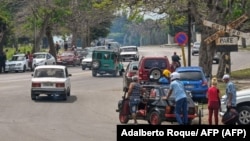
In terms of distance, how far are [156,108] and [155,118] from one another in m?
0.33

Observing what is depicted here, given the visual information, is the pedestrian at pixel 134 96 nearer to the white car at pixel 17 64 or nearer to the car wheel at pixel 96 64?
the car wheel at pixel 96 64

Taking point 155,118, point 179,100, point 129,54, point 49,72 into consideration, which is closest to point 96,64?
point 49,72

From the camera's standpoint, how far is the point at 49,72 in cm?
3180

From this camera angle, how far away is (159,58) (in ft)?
117

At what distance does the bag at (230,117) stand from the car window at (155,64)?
52.1 feet

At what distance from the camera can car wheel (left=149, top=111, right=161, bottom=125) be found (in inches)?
805

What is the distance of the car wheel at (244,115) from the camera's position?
2053 centimetres

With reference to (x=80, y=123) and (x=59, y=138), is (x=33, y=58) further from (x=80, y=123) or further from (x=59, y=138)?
(x=59, y=138)

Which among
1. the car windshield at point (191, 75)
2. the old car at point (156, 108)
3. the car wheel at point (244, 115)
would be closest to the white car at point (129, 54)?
the car windshield at point (191, 75)

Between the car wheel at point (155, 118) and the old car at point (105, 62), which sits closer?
the car wheel at point (155, 118)

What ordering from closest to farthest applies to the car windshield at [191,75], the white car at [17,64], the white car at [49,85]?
the car windshield at [191,75] → the white car at [49,85] → the white car at [17,64]

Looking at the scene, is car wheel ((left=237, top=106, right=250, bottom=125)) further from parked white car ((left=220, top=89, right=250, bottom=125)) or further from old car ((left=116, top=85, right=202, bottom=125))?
old car ((left=116, top=85, right=202, bottom=125))

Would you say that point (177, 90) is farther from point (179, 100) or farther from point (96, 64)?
point (96, 64)

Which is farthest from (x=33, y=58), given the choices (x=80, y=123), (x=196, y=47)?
(x=80, y=123)
